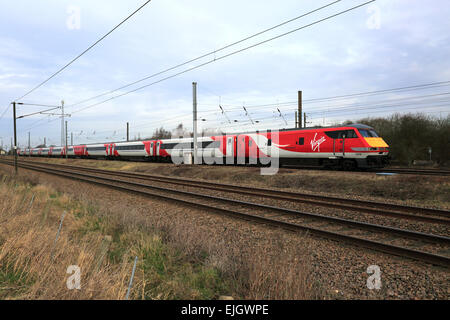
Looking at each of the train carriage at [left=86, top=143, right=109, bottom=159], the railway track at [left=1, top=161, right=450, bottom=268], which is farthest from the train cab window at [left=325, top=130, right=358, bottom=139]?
the train carriage at [left=86, top=143, right=109, bottom=159]

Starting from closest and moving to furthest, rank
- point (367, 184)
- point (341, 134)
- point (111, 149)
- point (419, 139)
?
point (367, 184)
point (341, 134)
point (419, 139)
point (111, 149)

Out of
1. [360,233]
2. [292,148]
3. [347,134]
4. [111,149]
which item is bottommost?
[360,233]

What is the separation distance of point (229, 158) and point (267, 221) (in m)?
17.9

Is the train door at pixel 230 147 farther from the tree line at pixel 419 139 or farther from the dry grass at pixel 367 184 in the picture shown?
the tree line at pixel 419 139

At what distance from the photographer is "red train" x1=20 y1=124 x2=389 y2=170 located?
1723 centimetres

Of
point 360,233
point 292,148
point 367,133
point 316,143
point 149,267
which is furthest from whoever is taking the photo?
point 292,148

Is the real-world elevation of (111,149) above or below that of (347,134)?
below

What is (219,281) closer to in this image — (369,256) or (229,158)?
(369,256)

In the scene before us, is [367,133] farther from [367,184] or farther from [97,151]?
[97,151]

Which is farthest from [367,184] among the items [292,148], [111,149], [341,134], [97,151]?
[97,151]

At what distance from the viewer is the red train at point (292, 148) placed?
17.2m

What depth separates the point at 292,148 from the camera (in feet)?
66.6

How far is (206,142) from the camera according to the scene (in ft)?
90.3
